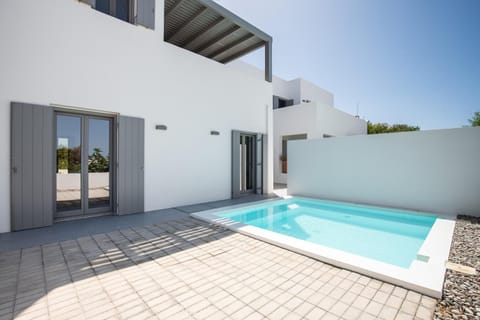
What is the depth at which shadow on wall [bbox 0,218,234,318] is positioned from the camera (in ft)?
7.22

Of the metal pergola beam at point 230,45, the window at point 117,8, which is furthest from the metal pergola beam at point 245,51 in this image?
the window at point 117,8

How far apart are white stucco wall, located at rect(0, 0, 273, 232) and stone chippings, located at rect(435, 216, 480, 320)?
5.75 meters

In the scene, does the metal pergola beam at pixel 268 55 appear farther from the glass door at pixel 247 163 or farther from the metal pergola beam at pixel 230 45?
the glass door at pixel 247 163

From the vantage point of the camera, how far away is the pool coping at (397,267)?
95.7 inches

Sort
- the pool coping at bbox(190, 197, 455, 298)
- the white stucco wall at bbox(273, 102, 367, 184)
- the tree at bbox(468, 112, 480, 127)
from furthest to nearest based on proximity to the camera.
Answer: the tree at bbox(468, 112, 480, 127)
the white stucco wall at bbox(273, 102, 367, 184)
the pool coping at bbox(190, 197, 455, 298)

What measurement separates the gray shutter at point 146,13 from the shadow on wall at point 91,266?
5073 mm

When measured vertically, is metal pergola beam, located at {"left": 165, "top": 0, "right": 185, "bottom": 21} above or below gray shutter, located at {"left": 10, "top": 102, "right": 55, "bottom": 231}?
above

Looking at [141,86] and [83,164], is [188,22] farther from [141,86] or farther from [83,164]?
[83,164]

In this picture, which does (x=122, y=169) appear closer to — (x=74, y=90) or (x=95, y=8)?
(x=74, y=90)

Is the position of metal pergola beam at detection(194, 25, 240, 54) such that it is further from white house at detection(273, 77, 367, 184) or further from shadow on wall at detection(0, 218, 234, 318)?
shadow on wall at detection(0, 218, 234, 318)

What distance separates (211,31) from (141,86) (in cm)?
389

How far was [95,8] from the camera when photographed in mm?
5352

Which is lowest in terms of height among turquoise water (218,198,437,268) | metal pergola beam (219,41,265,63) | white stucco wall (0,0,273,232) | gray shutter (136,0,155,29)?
turquoise water (218,198,437,268)

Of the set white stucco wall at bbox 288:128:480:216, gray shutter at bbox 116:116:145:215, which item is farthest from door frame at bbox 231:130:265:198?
gray shutter at bbox 116:116:145:215
